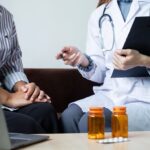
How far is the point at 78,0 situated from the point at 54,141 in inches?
54.8

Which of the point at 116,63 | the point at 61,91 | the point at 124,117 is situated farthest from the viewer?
the point at 61,91

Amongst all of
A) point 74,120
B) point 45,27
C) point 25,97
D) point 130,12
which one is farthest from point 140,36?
point 45,27

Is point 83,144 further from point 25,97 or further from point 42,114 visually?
point 25,97

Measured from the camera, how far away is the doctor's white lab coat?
5.11 feet

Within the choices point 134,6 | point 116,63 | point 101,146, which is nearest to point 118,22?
point 134,6

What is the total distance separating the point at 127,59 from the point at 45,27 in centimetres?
92

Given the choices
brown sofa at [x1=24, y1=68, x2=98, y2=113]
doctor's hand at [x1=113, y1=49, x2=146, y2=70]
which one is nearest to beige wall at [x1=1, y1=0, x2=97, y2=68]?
brown sofa at [x1=24, y1=68, x2=98, y2=113]

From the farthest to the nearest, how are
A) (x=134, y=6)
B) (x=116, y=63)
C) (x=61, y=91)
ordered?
1. (x=61, y=91)
2. (x=134, y=6)
3. (x=116, y=63)

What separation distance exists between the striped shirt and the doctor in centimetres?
24

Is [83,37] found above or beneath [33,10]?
beneath

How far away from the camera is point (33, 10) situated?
2232mm

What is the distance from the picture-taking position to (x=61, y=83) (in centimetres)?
205

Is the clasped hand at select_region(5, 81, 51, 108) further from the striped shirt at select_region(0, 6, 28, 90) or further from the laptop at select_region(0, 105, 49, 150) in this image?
the laptop at select_region(0, 105, 49, 150)

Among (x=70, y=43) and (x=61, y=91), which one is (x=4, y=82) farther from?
(x=70, y=43)
